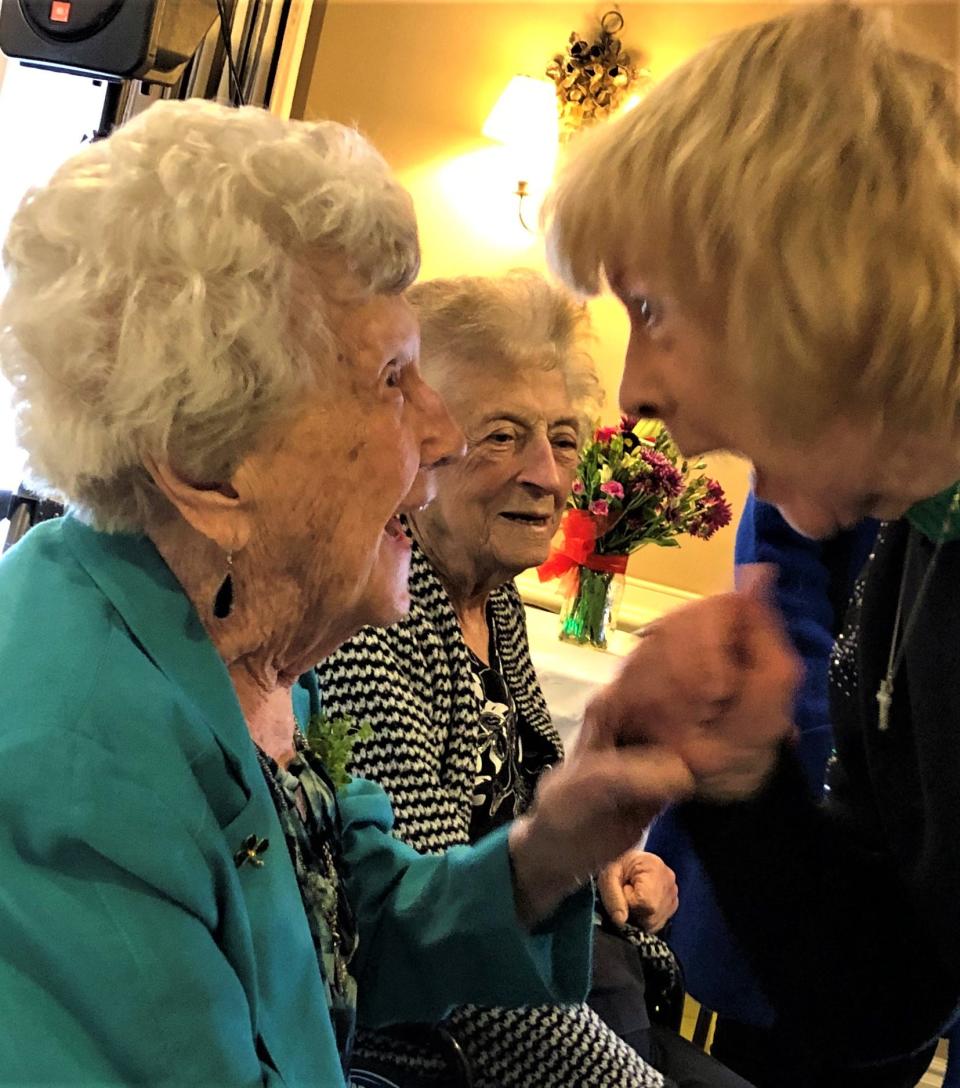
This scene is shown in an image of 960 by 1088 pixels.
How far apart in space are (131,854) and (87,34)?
1.80 m

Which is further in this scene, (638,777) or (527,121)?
(527,121)

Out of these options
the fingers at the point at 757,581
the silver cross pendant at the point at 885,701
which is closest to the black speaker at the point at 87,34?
the fingers at the point at 757,581

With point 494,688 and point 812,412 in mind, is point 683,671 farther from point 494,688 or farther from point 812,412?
point 494,688

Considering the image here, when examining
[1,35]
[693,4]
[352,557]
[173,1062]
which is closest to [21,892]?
[173,1062]

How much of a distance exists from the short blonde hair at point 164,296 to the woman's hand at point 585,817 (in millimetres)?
414

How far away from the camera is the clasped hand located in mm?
899

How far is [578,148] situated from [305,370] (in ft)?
1.00

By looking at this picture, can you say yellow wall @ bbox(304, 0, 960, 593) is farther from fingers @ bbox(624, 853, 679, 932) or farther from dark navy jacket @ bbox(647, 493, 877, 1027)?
fingers @ bbox(624, 853, 679, 932)

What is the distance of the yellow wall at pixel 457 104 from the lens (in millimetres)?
3248

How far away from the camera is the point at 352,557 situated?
37.1 inches

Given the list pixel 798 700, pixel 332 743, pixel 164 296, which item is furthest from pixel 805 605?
pixel 164 296

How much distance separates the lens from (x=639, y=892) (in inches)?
64.3

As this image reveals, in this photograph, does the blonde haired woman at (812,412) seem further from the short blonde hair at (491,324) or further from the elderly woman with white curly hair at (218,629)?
the short blonde hair at (491,324)

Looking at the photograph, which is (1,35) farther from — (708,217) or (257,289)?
(708,217)
